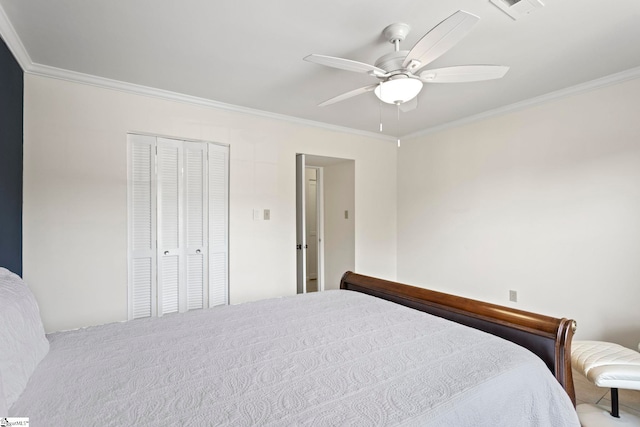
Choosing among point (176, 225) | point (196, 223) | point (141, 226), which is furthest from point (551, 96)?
point (141, 226)

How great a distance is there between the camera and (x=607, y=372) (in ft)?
5.68

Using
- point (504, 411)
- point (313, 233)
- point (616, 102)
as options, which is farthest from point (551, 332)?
point (313, 233)

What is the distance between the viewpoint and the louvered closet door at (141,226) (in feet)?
9.24

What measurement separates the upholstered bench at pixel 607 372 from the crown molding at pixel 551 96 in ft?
6.97

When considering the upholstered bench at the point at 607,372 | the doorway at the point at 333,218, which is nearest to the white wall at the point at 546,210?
the upholstered bench at the point at 607,372

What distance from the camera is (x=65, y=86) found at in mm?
2527

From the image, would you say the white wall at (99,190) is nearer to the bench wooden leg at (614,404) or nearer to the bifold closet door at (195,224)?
the bifold closet door at (195,224)

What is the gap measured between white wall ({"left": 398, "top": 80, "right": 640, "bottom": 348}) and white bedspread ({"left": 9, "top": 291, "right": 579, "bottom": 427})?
2.00 metres

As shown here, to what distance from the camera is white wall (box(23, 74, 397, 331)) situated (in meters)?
2.46

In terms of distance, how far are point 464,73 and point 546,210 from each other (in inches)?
79.7

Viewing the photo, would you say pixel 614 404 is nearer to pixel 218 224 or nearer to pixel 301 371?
pixel 301 371

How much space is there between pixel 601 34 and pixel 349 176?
284cm

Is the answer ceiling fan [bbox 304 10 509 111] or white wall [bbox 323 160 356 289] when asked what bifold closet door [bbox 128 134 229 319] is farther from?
ceiling fan [bbox 304 10 509 111]


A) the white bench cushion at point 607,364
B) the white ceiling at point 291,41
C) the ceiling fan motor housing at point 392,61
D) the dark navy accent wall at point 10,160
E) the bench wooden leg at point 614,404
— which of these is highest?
the white ceiling at point 291,41
